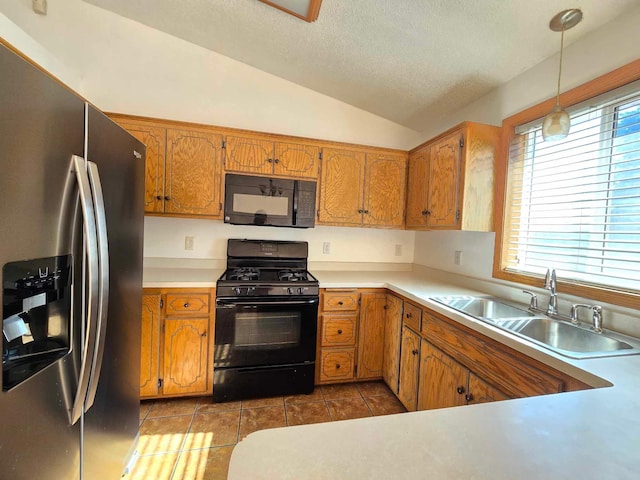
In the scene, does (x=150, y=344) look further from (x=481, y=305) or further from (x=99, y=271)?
(x=481, y=305)

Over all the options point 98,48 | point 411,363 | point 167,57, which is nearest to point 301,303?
point 411,363

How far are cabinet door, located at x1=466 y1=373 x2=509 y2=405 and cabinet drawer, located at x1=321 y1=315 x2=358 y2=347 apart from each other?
1.03 metres

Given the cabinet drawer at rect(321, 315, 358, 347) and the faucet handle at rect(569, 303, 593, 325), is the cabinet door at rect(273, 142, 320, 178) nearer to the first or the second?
the cabinet drawer at rect(321, 315, 358, 347)

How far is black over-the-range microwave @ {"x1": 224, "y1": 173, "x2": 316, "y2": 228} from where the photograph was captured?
2264 millimetres

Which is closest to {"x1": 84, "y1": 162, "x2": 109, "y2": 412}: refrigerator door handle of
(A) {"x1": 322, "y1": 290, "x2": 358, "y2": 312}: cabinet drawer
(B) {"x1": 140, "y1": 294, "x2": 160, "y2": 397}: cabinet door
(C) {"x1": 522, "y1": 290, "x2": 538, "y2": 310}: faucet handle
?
(B) {"x1": 140, "y1": 294, "x2": 160, "y2": 397}: cabinet door

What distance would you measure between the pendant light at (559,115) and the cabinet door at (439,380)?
123 cm

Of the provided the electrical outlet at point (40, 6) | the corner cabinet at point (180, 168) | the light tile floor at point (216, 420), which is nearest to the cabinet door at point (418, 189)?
the light tile floor at point (216, 420)

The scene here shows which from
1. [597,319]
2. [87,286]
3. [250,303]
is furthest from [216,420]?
[597,319]

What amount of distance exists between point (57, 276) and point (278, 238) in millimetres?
1881

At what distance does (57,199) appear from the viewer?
2.64ft

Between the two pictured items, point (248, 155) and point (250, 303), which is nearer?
point (250, 303)

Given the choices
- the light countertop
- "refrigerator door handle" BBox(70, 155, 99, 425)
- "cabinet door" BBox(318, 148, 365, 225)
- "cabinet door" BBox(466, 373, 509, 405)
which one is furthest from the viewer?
"cabinet door" BBox(318, 148, 365, 225)

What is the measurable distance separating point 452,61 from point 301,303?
201 cm

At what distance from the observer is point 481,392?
1.30 metres
